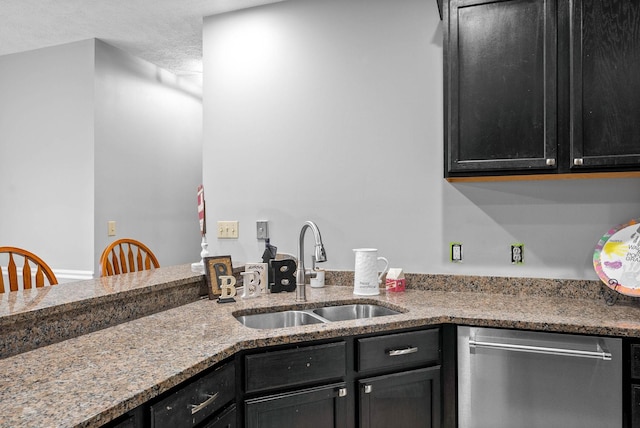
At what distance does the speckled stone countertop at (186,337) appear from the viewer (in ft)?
3.47

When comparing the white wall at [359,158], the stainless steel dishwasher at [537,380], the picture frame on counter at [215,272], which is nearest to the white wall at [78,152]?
the white wall at [359,158]

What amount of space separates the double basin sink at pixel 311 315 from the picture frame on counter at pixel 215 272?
274 mm

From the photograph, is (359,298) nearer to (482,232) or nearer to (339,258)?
(339,258)

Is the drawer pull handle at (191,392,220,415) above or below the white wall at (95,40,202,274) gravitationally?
below

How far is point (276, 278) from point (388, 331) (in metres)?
0.76

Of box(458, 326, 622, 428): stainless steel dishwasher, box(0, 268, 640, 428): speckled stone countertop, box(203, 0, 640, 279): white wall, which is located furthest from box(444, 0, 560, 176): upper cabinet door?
box(458, 326, 622, 428): stainless steel dishwasher

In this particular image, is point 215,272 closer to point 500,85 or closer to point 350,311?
point 350,311

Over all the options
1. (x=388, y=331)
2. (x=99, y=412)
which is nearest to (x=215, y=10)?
(x=388, y=331)

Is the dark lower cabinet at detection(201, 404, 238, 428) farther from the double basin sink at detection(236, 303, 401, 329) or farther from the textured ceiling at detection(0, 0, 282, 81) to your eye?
the textured ceiling at detection(0, 0, 282, 81)

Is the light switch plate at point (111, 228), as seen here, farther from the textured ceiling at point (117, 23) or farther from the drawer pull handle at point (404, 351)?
the drawer pull handle at point (404, 351)

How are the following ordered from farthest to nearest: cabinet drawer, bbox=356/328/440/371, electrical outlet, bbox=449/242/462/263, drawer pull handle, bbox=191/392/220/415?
electrical outlet, bbox=449/242/462/263 < cabinet drawer, bbox=356/328/440/371 < drawer pull handle, bbox=191/392/220/415

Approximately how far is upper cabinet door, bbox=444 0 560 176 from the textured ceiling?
129 centimetres

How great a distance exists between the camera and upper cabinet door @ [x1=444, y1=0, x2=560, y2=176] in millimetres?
1979

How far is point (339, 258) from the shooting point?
266 centimetres
